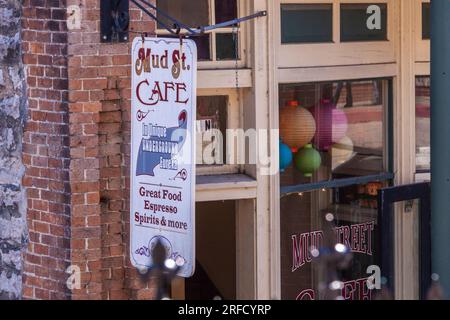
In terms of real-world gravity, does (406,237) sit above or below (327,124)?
below

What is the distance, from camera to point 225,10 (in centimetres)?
805

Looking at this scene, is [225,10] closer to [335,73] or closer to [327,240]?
[335,73]

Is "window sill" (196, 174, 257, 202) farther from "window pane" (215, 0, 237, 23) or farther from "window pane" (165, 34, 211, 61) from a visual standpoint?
"window pane" (215, 0, 237, 23)

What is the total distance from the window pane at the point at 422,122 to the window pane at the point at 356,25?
608 mm

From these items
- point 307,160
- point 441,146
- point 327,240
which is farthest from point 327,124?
point 441,146

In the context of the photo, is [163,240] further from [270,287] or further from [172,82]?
[270,287]

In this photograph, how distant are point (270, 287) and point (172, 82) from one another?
2229 millimetres

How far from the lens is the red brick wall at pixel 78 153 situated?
23.7 feet

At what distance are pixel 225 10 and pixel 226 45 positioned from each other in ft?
0.83

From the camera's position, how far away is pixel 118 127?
24.5 ft

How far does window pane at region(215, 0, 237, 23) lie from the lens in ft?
26.4

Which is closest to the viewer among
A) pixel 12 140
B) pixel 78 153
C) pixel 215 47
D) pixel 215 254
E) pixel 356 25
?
pixel 78 153

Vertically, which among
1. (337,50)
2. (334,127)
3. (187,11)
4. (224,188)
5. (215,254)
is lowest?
(215,254)

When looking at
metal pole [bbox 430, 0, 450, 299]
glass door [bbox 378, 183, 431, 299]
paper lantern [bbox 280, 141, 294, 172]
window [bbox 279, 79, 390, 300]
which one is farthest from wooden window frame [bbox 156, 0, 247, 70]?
metal pole [bbox 430, 0, 450, 299]
